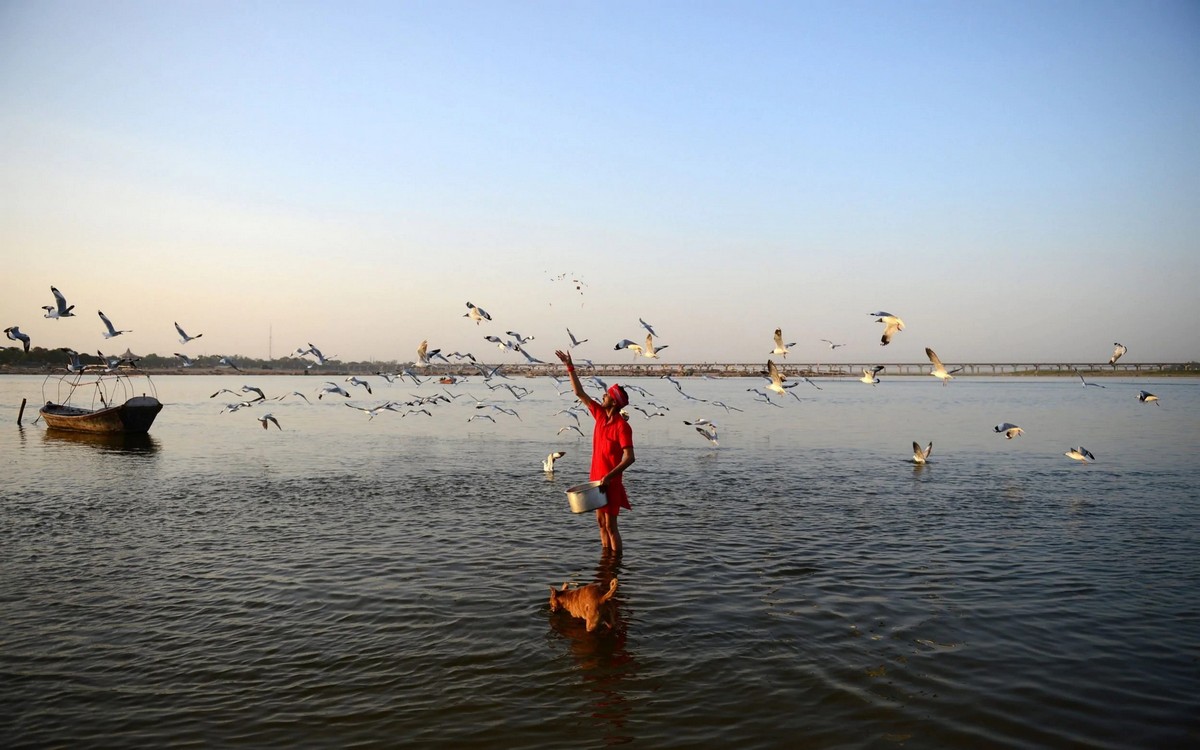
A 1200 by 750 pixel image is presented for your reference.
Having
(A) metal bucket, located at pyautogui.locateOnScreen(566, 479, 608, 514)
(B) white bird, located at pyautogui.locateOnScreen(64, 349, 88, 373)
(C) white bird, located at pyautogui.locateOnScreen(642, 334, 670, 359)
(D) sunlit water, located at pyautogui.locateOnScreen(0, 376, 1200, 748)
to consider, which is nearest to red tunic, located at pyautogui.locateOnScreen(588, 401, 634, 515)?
(A) metal bucket, located at pyautogui.locateOnScreen(566, 479, 608, 514)

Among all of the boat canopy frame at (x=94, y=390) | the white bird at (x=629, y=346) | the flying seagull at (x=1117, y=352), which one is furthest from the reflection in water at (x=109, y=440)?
the flying seagull at (x=1117, y=352)

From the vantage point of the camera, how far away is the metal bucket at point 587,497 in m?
8.94

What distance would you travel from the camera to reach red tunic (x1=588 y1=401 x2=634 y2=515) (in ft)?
29.6

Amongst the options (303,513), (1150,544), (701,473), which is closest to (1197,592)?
(1150,544)

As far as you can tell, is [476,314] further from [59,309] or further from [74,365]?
[74,365]

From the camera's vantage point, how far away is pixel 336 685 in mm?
6207

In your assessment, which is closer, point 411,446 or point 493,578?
point 493,578

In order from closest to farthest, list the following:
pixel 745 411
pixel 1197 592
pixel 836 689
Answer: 1. pixel 836 689
2. pixel 1197 592
3. pixel 745 411

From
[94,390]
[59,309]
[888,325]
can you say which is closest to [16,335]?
[59,309]

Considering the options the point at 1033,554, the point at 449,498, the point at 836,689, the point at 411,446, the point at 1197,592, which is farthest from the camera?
the point at 411,446

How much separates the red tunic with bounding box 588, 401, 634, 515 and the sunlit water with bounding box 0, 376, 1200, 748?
117cm

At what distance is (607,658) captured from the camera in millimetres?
6801

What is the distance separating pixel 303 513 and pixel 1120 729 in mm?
12784

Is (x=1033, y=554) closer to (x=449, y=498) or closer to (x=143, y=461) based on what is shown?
(x=449, y=498)
